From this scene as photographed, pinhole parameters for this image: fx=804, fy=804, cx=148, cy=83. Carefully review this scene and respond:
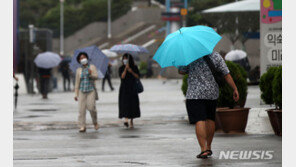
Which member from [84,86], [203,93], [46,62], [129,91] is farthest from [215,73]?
[46,62]

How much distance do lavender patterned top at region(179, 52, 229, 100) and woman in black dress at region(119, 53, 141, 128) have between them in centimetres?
681

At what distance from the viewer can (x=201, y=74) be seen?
35.3ft

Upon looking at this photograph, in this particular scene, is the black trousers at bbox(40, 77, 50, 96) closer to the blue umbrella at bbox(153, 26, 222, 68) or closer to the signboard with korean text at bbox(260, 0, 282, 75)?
the signboard with korean text at bbox(260, 0, 282, 75)

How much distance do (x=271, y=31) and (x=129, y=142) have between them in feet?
15.7

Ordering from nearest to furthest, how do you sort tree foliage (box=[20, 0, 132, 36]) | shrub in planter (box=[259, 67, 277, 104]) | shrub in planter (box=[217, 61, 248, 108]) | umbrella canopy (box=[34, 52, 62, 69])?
shrub in planter (box=[259, 67, 277, 104]), shrub in planter (box=[217, 61, 248, 108]), umbrella canopy (box=[34, 52, 62, 69]), tree foliage (box=[20, 0, 132, 36])

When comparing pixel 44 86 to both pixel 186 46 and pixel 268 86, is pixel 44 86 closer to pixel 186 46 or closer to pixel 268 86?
pixel 268 86

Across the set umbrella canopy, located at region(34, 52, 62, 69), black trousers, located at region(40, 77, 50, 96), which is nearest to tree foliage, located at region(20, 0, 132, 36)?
umbrella canopy, located at region(34, 52, 62, 69)

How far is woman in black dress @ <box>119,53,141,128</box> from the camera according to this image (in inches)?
693

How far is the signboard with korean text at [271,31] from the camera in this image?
16828mm

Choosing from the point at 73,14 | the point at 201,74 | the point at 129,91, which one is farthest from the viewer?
the point at 73,14

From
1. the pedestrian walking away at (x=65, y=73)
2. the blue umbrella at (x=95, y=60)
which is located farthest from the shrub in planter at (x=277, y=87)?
the pedestrian walking away at (x=65, y=73)

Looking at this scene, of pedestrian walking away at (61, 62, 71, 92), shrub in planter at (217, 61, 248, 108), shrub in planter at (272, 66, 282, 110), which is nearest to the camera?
shrub in planter at (272, 66, 282, 110)

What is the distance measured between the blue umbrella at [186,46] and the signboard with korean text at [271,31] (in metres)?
6.09

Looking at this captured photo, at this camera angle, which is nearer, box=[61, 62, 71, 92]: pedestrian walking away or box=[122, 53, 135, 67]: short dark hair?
box=[122, 53, 135, 67]: short dark hair
